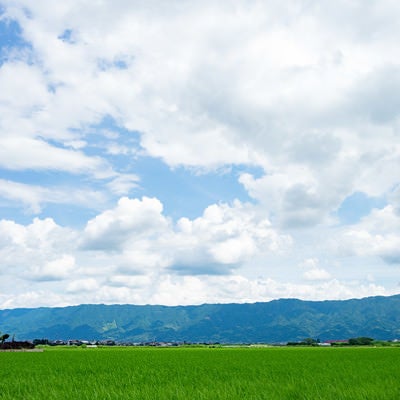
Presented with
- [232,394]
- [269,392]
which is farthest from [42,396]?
[269,392]

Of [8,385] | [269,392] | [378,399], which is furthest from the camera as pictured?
[8,385]

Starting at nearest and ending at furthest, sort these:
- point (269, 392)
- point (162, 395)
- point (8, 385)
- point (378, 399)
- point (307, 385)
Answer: point (378, 399)
point (162, 395)
point (269, 392)
point (307, 385)
point (8, 385)

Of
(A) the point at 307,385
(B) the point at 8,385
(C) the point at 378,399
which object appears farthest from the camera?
A: (B) the point at 8,385

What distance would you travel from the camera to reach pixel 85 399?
53.4 feet

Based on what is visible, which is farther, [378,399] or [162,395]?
[162,395]

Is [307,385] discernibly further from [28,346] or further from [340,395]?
[28,346]

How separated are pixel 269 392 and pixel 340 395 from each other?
268 cm

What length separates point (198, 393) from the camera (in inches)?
669

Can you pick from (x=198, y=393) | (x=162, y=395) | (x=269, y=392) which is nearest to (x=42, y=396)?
(x=162, y=395)

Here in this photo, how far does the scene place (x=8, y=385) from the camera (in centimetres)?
2267

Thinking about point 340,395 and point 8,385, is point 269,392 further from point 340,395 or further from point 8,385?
point 8,385

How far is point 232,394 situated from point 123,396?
13.2ft

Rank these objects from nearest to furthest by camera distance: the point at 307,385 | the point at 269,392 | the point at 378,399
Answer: the point at 378,399 → the point at 269,392 → the point at 307,385

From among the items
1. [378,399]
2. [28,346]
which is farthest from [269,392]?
[28,346]
